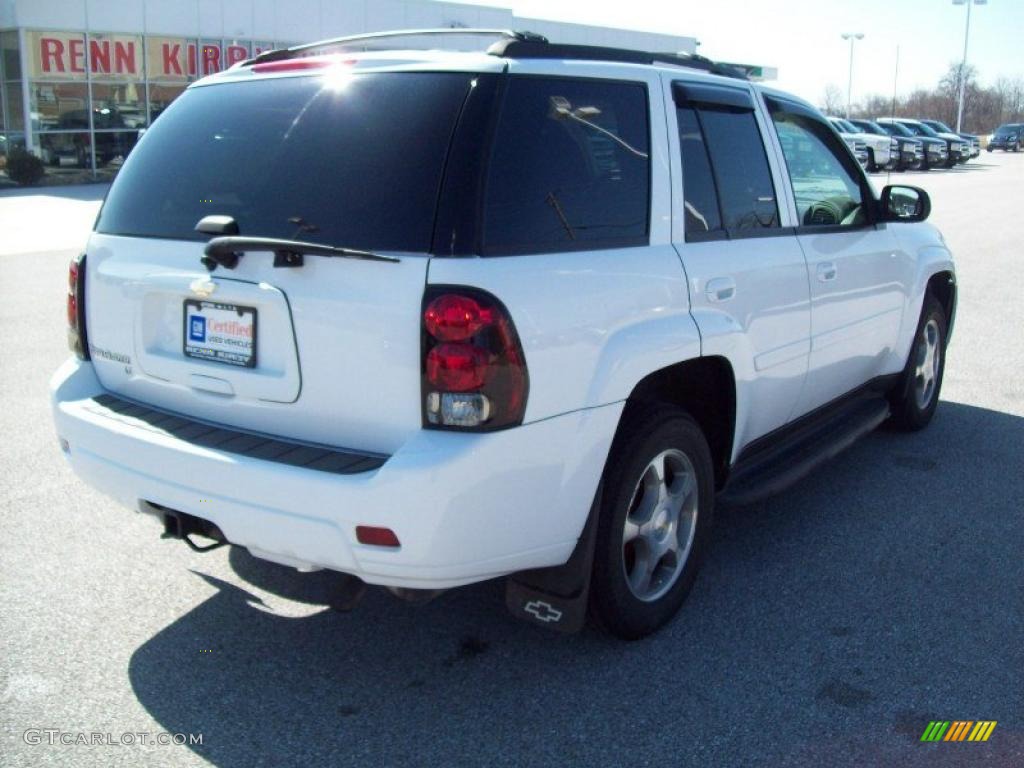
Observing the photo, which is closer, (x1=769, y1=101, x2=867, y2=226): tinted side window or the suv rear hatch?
the suv rear hatch

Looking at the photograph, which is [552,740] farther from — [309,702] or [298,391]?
[298,391]

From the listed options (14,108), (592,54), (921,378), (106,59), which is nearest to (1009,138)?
(106,59)

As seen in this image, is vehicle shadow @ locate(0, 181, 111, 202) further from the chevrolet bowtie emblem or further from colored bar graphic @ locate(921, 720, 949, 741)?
colored bar graphic @ locate(921, 720, 949, 741)

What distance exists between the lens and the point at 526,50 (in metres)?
3.47

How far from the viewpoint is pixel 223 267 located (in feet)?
10.9

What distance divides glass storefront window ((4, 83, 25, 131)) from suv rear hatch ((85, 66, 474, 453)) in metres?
27.0

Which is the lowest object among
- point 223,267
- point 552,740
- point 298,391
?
point 552,740

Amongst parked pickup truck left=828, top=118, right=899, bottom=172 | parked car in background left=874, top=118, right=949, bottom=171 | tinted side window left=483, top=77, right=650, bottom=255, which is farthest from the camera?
parked car in background left=874, top=118, right=949, bottom=171

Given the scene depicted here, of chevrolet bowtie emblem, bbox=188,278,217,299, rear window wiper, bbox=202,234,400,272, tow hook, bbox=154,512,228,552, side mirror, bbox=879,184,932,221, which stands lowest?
tow hook, bbox=154,512,228,552

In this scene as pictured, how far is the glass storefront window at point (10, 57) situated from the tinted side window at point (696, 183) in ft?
89.9

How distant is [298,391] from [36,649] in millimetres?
1422

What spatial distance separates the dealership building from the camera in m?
27.3

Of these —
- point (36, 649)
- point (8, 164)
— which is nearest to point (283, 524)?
point (36, 649)

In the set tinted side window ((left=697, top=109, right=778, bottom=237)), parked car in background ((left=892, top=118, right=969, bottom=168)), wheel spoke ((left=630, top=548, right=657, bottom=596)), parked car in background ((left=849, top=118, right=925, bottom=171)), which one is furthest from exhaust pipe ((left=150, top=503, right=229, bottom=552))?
parked car in background ((left=892, top=118, right=969, bottom=168))
